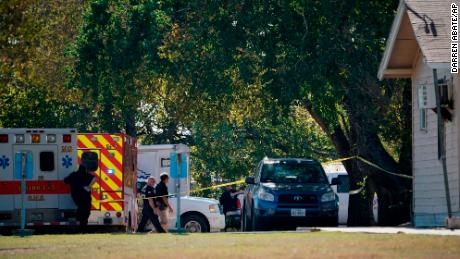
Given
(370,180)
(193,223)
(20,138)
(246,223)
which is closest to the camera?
(20,138)

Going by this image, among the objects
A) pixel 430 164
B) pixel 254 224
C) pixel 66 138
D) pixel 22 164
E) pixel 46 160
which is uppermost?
pixel 66 138

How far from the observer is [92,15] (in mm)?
38719

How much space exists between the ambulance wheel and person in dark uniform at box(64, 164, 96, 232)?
5.84 metres

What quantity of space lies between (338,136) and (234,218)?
621cm

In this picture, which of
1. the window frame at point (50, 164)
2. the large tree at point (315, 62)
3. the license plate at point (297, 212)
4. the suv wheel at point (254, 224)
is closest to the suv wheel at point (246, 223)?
the suv wheel at point (254, 224)

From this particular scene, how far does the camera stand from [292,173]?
31016 millimetres

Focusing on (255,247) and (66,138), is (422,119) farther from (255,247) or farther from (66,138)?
(255,247)

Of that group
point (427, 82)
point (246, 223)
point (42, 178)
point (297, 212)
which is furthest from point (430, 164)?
point (42, 178)

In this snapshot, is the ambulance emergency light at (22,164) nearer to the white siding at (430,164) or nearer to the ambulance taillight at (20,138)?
the ambulance taillight at (20,138)

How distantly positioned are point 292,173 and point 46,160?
19.5ft

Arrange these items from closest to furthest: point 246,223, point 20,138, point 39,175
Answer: point 20,138 < point 39,175 < point 246,223

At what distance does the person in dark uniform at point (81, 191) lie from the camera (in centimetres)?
2909

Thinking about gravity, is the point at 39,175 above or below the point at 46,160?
below

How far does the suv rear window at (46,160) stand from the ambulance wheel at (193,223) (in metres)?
5.99
